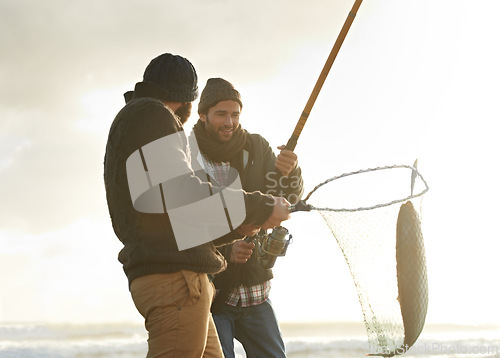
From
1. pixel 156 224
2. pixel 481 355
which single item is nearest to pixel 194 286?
pixel 156 224

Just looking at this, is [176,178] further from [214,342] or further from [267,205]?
[214,342]

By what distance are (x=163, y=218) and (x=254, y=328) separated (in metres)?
1.73

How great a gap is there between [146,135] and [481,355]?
10565 mm

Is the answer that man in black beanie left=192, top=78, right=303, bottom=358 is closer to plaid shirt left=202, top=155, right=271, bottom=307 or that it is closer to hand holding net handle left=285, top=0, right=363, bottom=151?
plaid shirt left=202, top=155, right=271, bottom=307

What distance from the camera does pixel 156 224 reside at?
2648mm

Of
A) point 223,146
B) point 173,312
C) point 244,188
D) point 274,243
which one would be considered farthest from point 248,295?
point 173,312

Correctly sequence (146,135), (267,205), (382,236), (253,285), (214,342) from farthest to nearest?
(253,285) → (382,236) → (214,342) → (267,205) → (146,135)

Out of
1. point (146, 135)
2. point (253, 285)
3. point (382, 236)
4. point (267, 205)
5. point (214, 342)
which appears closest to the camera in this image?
point (146, 135)

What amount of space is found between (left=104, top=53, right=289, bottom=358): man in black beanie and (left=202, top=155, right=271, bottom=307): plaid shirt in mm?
1255

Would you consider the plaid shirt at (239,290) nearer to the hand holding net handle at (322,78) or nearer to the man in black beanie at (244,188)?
the man in black beanie at (244,188)

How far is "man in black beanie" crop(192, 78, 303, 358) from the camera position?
13.1 feet

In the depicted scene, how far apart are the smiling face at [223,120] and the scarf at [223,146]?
0.12 feet

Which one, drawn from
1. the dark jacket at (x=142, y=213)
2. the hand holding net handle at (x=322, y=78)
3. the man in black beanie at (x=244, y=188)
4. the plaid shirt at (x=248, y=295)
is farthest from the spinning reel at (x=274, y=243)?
A: the dark jacket at (x=142, y=213)

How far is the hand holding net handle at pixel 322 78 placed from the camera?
4.20 meters
